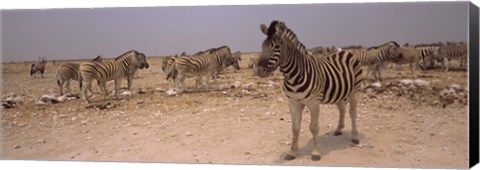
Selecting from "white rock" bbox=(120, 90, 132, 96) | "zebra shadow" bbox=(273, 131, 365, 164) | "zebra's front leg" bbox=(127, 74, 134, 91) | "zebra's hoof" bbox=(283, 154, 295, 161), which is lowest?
"zebra's hoof" bbox=(283, 154, 295, 161)

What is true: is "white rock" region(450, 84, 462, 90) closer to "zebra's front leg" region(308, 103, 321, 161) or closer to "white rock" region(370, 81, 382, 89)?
"white rock" region(370, 81, 382, 89)

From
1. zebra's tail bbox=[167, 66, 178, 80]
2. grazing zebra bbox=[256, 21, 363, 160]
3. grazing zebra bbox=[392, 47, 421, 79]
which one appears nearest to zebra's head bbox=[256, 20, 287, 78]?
grazing zebra bbox=[256, 21, 363, 160]

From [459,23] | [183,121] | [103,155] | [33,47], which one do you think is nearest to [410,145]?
[459,23]

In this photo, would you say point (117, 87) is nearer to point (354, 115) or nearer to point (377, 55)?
point (354, 115)

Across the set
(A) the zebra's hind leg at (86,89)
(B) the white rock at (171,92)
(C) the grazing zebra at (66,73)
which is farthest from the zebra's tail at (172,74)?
(C) the grazing zebra at (66,73)

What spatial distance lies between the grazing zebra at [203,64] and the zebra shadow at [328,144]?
3.28 feet

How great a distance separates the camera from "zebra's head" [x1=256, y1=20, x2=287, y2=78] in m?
4.09

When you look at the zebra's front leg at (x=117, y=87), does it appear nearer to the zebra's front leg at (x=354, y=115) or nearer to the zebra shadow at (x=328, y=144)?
the zebra shadow at (x=328, y=144)

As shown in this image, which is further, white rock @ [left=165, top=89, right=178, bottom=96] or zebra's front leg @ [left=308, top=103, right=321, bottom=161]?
white rock @ [left=165, top=89, right=178, bottom=96]

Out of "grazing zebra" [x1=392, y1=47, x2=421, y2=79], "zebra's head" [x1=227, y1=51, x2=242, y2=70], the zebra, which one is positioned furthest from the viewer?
the zebra

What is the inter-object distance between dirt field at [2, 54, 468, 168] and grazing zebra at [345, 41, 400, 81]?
116 millimetres

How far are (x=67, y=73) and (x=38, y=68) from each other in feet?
1.14

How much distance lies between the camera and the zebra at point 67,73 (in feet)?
17.2

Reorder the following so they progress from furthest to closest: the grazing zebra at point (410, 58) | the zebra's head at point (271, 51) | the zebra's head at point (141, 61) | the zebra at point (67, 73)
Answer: the zebra at point (67, 73), the zebra's head at point (141, 61), the grazing zebra at point (410, 58), the zebra's head at point (271, 51)
